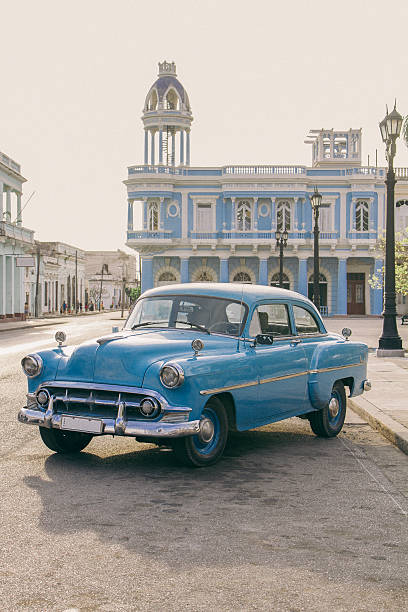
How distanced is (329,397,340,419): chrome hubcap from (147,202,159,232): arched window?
46871 mm

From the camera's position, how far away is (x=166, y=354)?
254 inches

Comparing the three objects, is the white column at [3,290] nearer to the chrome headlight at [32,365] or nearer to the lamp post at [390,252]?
the lamp post at [390,252]

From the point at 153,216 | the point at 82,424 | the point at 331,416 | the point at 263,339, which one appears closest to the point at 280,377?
the point at 263,339

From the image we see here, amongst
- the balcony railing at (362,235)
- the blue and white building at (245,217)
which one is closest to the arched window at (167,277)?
the blue and white building at (245,217)

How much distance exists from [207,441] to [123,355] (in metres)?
1.00

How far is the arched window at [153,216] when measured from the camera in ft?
180

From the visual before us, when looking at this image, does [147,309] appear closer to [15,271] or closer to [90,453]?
[90,453]

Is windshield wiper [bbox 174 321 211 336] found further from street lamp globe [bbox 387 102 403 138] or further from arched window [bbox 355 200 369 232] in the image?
arched window [bbox 355 200 369 232]

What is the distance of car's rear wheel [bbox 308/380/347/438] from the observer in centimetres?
823

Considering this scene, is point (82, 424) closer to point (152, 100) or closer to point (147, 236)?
point (147, 236)

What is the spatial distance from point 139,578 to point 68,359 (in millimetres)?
3030

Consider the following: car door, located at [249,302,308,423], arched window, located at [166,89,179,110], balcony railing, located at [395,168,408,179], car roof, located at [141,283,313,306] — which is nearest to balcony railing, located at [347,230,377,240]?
balcony railing, located at [395,168,408,179]

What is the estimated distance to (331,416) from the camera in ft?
27.8

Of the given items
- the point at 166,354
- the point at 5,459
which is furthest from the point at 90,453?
the point at 166,354
